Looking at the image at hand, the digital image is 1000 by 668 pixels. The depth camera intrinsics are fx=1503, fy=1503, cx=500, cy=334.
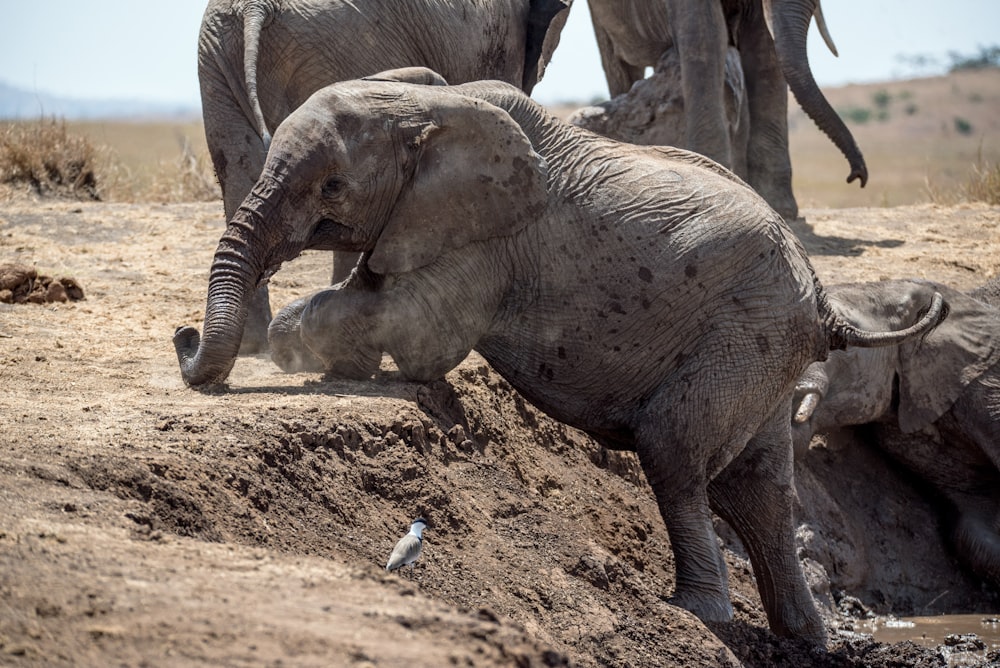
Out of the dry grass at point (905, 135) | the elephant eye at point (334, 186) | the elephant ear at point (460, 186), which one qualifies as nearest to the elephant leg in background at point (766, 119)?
the elephant ear at point (460, 186)

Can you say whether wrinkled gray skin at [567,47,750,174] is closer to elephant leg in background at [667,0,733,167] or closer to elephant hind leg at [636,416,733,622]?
elephant leg in background at [667,0,733,167]

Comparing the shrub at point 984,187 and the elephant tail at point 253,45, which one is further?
the shrub at point 984,187

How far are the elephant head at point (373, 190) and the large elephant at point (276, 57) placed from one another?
39.1 inches

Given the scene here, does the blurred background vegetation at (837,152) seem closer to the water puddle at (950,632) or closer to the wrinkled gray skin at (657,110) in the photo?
the wrinkled gray skin at (657,110)

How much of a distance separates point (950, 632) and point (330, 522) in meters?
4.34

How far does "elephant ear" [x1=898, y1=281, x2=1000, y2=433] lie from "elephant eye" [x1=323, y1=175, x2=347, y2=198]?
14.3 feet

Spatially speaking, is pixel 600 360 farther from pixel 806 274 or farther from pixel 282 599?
pixel 282 599

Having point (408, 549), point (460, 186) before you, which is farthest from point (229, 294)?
point (408, 549)

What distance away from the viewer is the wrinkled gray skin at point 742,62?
969 centimetres

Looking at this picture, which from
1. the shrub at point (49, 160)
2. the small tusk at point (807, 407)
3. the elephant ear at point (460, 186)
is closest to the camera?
the elephant ear at point (460, 186)

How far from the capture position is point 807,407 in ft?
25.0

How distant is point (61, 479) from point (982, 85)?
69.8m

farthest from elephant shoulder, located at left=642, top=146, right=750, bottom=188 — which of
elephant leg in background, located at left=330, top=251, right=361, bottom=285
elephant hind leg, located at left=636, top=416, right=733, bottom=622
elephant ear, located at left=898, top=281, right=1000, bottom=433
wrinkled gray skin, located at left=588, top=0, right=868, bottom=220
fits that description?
wrinkled gray skin, located at left=588, top=0, right=868, bottom=220

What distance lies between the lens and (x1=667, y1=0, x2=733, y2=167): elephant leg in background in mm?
9633
